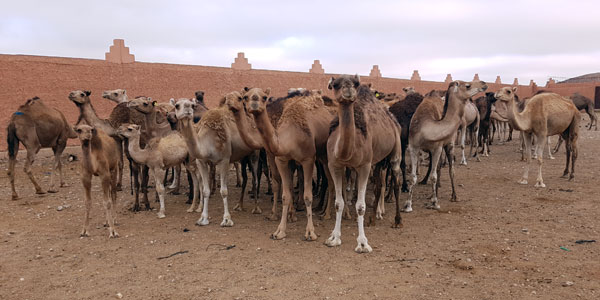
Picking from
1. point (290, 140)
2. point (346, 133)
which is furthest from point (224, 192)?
point (346, 133)

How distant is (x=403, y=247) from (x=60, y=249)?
5.01 meters

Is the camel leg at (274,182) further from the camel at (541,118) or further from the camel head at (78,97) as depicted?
the camel at (541,118)

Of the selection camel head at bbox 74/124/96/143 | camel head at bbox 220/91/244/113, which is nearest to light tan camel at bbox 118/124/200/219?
camel head at bbox 74/124/96/143

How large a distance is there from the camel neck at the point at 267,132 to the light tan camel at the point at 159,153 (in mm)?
2581

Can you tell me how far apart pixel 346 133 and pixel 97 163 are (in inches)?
153

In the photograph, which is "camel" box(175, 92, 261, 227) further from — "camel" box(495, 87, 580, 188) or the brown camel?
"camel" box(495, 87, 580, 188)

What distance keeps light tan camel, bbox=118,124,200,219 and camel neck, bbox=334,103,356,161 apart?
3.66 metres

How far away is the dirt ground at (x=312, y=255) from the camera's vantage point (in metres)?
4.15

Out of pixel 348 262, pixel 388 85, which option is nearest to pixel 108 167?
pixel 348 262

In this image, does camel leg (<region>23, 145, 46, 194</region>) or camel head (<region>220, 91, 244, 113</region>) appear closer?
camel head (<region>220, 91, 244, 113</region>)

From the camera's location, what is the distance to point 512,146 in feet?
54.8

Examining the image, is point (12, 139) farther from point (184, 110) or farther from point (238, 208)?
point (238, 208)

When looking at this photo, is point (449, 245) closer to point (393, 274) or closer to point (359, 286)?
point (393, 274)

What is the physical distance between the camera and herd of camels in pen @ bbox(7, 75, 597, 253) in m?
5.40
